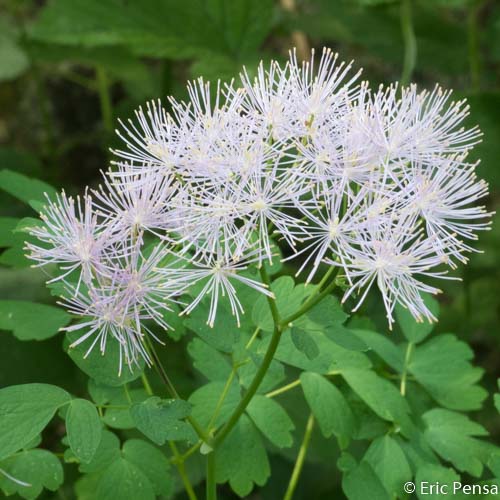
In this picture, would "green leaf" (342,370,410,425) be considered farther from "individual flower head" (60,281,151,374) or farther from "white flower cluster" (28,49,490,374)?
"individual flower head" (60,281,151,374)

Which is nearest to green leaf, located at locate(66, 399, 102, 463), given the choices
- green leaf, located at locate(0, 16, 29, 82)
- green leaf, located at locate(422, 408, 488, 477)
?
green leaf, located at locate(422, 408, 488, 477)

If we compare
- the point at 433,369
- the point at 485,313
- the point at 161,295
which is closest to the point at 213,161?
the point at 161,295

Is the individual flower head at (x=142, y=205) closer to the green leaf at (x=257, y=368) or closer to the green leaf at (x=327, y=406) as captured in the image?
the green leaf at (x=257, y=368)

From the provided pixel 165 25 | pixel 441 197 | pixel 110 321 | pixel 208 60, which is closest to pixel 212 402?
pixel 110 321

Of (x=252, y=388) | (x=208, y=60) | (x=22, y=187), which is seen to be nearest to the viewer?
(x=252, y=388)

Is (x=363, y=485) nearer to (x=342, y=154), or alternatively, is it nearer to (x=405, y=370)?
(x=405, y=370)
